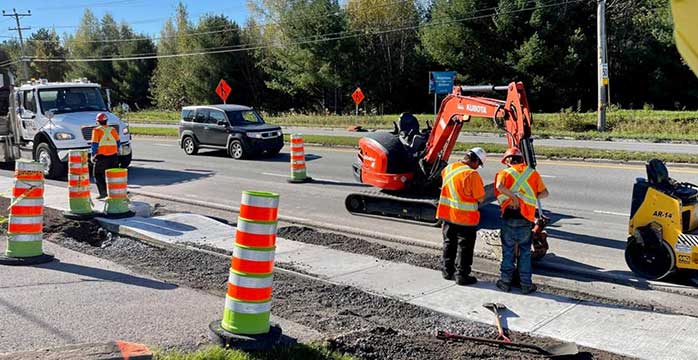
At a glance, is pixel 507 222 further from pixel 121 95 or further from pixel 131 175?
pixel 121 95

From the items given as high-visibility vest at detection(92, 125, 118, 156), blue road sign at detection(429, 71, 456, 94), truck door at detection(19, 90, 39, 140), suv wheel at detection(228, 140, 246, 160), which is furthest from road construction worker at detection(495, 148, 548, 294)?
blue road sign at detection(429, 71, 456, 94)

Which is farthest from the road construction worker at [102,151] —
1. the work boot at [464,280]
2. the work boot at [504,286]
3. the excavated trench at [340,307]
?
the work boot at [504,286]

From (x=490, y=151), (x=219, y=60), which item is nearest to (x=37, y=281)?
(x=490, y=151)

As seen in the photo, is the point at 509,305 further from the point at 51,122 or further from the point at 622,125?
the point at 622,125

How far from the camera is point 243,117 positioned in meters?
22.8

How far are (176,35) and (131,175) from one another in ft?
191

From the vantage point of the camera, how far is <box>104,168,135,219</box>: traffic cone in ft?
35.9

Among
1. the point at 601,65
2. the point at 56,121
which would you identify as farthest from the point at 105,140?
the point at 601,65

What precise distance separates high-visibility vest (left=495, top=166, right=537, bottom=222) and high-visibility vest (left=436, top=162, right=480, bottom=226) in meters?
0.34

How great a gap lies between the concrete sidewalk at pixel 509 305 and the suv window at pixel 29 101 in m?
10.4

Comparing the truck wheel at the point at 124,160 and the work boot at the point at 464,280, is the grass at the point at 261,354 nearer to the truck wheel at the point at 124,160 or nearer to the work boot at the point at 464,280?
the work boot at the point at 464,280

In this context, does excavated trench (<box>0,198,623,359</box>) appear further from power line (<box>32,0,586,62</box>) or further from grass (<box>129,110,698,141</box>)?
power line (<box>32,0,586,62</box>)

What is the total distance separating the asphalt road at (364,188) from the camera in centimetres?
962

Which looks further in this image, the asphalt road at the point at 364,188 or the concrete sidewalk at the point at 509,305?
the asphalt road at the point at 364,188
